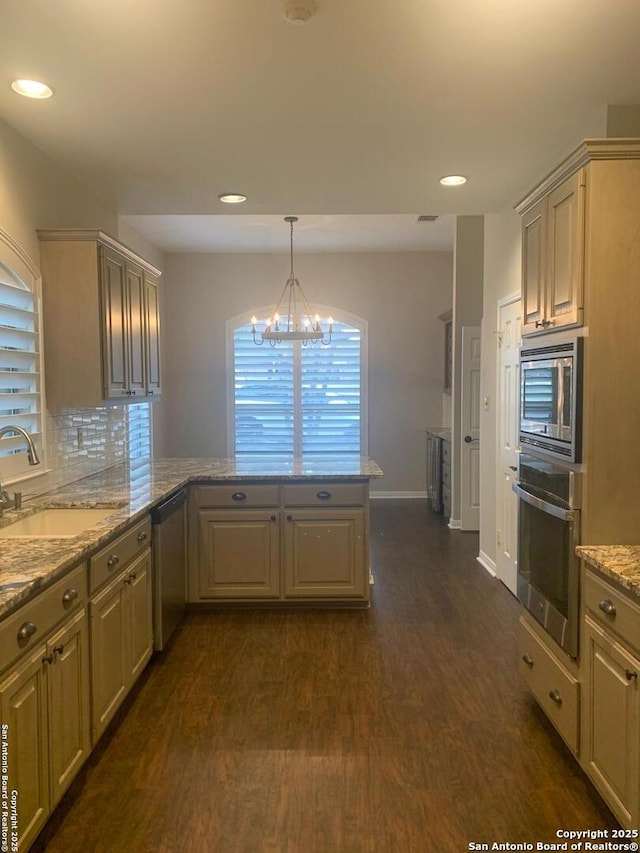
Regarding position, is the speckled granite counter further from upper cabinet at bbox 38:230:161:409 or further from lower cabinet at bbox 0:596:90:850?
upper cabinet at bbox 38:230:161:409

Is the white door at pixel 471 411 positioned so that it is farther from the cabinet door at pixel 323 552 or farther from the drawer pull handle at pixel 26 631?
the drawer pull handle at pixel 26 631

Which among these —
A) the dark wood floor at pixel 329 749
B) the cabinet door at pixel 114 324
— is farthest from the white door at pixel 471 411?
the cabinet door at pixel 114 324

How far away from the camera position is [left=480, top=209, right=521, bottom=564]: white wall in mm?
4465

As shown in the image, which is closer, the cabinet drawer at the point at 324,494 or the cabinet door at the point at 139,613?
the cabinet door at the point at 139,613

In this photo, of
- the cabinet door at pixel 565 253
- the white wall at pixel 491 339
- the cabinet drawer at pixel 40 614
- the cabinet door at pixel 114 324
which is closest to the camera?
the cabinet drawer at pixel 40 614

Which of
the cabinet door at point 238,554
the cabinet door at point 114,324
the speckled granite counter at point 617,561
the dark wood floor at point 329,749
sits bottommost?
the dark wood floor at point 329,749

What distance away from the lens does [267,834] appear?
2119 millimetres

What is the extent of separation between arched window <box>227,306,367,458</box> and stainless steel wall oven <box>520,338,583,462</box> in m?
5.13

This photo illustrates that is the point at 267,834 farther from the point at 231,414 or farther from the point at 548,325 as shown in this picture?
the point at 231,414

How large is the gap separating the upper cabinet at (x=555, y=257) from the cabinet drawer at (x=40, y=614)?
2.08 metres

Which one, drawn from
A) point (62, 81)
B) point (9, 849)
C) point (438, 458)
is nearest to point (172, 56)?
point (62, 81)

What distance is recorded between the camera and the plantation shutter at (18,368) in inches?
116

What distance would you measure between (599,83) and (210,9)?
1.61m

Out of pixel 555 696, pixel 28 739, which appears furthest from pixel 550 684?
pixel 28 739
